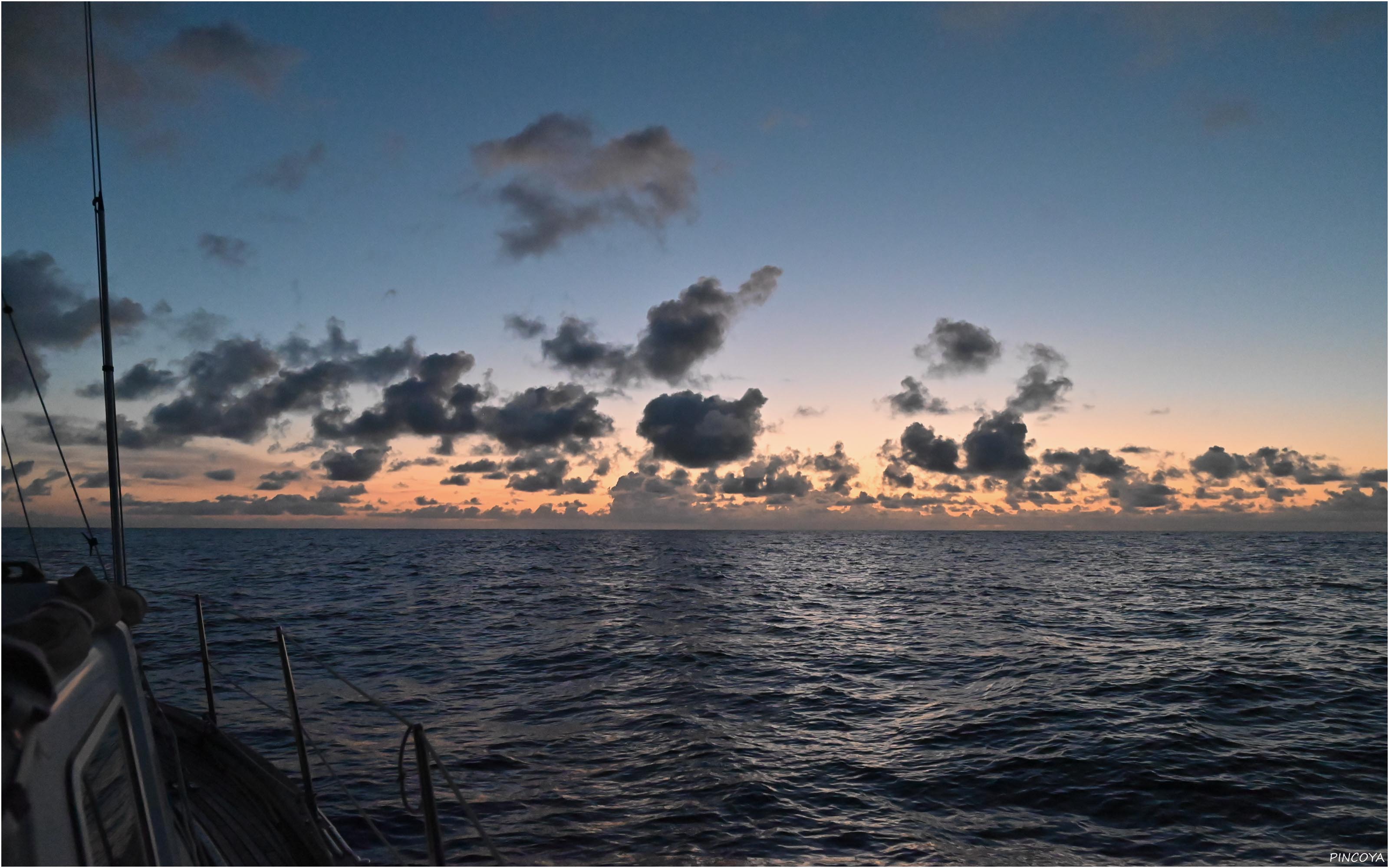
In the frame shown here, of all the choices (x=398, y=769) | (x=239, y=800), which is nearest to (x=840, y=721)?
(x=398, y=769)

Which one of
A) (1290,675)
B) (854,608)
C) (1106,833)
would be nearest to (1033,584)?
(854,608)

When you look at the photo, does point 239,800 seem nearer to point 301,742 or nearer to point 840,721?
point 301,742

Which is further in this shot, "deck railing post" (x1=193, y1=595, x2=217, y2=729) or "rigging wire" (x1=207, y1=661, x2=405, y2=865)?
"deck railing post" (x1=193, y1=595, x2=217, y2=729)

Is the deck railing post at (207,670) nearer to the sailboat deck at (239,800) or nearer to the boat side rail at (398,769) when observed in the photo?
the boat side rail at (398,769)

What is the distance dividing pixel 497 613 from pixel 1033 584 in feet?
122

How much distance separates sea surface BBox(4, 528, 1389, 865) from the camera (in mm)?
10625

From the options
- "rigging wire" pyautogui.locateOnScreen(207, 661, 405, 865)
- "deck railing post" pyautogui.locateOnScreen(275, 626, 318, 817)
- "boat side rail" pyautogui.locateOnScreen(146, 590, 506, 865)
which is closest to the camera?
"boat side rail" pyautogui.locateOnScreen(146, 590, 506, 865)

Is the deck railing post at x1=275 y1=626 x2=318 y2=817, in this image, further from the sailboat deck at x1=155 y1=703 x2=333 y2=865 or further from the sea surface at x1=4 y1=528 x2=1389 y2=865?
the sea surface at x1=4 y1=528 x2=1389 y2=865

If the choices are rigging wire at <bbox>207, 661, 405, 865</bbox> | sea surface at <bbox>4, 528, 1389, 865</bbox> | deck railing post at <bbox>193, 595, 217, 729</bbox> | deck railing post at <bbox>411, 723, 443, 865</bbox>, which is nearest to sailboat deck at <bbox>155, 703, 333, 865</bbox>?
deck railing post at <bbox>193, 595, 217, 729</bbox>

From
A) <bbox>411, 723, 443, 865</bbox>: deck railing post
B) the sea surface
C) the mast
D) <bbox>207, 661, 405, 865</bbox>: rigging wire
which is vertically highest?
the mast

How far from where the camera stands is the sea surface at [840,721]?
34.9 ft

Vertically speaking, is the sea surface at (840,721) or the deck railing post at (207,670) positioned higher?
the deck railing post at (207,670)

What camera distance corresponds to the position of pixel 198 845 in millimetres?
6680

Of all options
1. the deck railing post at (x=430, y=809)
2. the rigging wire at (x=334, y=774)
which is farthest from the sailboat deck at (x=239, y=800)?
the deck railing post at (x=430, y=809)
